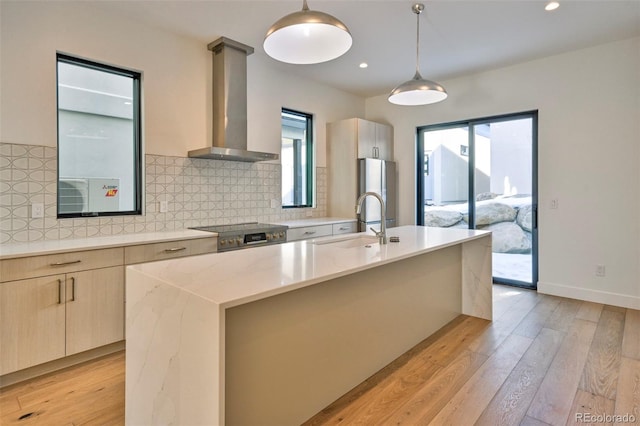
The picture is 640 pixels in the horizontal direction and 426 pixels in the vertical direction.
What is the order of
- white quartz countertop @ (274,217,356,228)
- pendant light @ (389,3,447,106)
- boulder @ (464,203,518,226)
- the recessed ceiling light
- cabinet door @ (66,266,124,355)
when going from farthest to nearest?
1. boulder @ (464,203,518,226)
2. white quartz countertop @ (274,217,356,228)
3. the recessed ceiling light
4. pendant light @ (389,3,447,106)
5. cabinet door @ (66,266,124,355)

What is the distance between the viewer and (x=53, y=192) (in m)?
2.78

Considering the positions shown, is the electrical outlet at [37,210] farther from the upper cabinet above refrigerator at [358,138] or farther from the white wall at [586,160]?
the white wall at [586,160]

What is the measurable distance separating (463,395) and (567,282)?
2868 millimetres

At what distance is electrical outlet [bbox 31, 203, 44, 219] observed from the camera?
8.78 ft

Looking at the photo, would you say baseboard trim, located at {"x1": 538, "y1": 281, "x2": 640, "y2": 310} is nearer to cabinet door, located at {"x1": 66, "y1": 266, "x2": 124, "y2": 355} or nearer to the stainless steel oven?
the stainless steel oven

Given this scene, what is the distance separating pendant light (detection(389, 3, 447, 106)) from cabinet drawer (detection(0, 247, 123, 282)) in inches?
99.1

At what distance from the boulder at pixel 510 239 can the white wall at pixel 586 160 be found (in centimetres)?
25

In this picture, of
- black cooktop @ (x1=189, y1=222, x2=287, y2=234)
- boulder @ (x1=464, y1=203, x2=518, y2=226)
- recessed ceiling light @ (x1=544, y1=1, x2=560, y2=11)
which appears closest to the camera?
recessed ceiling light @ (x1=544, y1=1, x2=560, y2=11)

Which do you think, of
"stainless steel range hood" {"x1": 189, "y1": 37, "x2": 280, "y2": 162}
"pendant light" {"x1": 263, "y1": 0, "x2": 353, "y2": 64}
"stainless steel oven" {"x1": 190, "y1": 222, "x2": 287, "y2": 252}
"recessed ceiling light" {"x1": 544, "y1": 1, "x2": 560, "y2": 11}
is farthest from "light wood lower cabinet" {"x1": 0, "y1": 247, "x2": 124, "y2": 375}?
"recessed ceiling light" {"x1": 544, "y1": 1, "x2": 560, "y2": 11}

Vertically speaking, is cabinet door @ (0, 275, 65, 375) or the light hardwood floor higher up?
cabinet door @ (0, 275, 65, 375)

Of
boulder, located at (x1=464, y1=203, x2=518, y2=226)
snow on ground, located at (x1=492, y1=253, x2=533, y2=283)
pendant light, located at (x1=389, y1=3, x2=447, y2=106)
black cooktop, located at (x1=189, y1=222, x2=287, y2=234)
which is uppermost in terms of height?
pendant light, located at (x1=389, y1=3, x2=447, y2=106)

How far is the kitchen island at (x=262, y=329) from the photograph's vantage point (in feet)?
4.25

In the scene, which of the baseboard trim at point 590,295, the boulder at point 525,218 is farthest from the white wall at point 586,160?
the boulder at point 525,218

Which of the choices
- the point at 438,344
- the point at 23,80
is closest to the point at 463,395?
the point at 438,344
